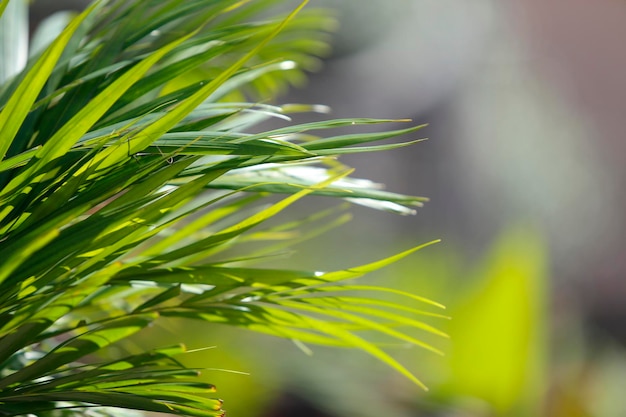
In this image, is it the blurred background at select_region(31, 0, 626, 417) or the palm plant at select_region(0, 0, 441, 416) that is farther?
the blurred background at select_region(31, 0, 626, 417)

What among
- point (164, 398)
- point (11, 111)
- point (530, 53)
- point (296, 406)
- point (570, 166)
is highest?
point (530, 53)

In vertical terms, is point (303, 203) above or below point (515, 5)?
below

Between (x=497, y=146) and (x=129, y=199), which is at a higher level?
(x=497, y=146)

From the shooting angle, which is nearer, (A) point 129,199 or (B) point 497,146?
(A) point 129,199

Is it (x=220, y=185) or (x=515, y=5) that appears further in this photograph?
(x=515, y=5)

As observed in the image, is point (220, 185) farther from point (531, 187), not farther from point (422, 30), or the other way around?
point (422, 30)

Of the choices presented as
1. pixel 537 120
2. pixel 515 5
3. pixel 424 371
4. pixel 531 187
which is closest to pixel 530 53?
pixel 515 5

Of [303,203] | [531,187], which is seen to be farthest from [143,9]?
[531,187]

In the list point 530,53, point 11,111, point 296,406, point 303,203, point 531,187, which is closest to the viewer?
point 11,111

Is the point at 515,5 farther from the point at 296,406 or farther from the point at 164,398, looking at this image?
the point at 164,398

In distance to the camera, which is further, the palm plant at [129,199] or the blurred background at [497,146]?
the blurred background at [497,146]

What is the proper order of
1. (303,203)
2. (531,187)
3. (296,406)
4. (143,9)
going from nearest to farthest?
(143,9) < (296,406) < (303,203) < (531,187)
